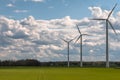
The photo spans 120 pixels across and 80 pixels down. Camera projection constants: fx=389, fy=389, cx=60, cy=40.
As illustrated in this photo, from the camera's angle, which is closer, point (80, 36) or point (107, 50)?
point (107, 50)

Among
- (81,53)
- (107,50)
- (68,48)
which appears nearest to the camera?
(107,50)

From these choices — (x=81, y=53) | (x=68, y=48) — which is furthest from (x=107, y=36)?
(x=68, y=48)

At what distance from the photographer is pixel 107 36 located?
325ft

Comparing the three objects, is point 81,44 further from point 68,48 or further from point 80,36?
point 68,48

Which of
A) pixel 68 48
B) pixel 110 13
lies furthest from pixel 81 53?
pixel 110 13

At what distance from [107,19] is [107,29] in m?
3.29

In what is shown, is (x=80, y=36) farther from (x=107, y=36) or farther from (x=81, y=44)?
(x=107, y=36)

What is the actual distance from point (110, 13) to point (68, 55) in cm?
5688

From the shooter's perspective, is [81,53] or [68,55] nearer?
[81,53]

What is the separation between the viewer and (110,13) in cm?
10362

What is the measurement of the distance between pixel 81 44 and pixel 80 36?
15.6 feet

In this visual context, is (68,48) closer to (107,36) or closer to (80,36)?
(80,36)

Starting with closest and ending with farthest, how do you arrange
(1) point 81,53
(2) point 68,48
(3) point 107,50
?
1. (3) point 107,50
2. (1) point 81,53
3. (2) point 68,48

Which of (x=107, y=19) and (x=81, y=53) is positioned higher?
(x=107, y=19)
